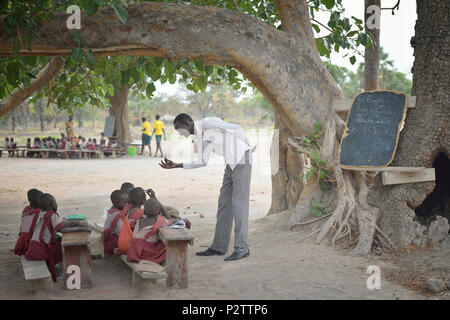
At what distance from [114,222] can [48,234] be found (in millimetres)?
790

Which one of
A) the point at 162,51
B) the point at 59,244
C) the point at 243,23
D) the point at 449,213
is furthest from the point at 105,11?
the point at 449,213

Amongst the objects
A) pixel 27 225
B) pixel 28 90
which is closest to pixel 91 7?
pixel 27 225

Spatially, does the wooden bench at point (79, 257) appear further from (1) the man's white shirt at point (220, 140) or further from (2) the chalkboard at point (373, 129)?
(2) the chalkboard at point (373, 129)

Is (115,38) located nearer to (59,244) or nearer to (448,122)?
(59,244)

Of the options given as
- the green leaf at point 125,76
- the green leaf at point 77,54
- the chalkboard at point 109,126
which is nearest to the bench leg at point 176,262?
the green leaf at point 77,54

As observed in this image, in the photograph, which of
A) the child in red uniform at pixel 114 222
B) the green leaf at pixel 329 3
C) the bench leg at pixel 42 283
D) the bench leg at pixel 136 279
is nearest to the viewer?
the bench leg at pixel 42 283

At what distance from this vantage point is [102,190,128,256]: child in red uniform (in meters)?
5.77

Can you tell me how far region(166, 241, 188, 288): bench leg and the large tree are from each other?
2236 millimetres

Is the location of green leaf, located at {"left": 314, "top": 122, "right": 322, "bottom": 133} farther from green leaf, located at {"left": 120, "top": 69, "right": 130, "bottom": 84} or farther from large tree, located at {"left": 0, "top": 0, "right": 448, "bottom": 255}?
green leaf, located at {"left": 120, "top": 69, "right": 130, "bottom": 84}

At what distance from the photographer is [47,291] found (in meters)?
4.67

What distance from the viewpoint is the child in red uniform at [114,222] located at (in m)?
5.77

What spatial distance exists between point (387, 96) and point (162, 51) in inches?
120

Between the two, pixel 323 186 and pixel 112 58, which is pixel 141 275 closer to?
pixel 323 186

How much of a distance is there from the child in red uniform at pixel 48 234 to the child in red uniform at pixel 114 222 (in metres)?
0.58
